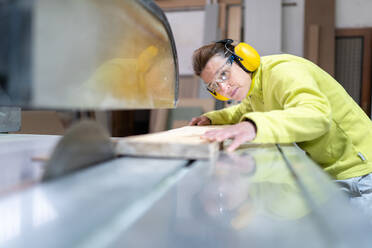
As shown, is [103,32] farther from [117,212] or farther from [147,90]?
[117,212]

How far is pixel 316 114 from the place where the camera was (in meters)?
1.20

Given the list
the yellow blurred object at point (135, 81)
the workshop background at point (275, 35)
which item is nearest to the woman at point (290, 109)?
the yellow blurred object at point (135, 81)

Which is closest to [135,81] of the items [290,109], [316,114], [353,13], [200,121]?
[290,109]

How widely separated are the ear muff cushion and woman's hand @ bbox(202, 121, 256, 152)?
726mm

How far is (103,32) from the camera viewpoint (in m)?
0.96

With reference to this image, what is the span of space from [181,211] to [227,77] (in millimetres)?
1435

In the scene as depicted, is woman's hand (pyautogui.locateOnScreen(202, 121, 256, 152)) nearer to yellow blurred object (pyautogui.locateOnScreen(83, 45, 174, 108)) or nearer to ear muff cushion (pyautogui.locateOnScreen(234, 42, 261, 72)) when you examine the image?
yellow blurred object (pyautogui.locateOnScreen(83, 45, 174, 108))

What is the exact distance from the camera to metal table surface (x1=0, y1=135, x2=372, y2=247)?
40cm

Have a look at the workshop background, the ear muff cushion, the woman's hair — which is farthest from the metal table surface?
the workshop background

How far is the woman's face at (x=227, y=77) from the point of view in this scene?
182cm

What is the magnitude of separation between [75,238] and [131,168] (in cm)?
41

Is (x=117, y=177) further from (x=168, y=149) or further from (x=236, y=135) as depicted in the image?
(x=236, y=135)

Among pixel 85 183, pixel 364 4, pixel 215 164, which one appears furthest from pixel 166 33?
pixel 364 4

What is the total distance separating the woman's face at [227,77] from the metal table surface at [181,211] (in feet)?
3.66
